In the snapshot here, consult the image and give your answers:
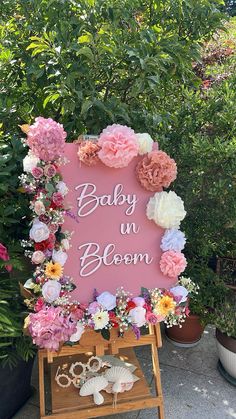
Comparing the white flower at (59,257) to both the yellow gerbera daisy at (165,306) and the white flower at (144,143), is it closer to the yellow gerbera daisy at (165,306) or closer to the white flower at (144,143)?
the yellow gerbera daisy at (165,306)

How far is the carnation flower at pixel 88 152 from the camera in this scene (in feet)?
5.43

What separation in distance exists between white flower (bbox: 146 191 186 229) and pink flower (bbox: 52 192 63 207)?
1.33ft

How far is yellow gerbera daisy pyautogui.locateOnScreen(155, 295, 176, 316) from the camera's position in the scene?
5.53 ft

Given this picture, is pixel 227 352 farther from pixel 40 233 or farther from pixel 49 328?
pixel 40 233

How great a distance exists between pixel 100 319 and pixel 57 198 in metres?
0.54

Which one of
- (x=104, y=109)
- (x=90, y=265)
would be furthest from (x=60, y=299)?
(x=104, y=109)

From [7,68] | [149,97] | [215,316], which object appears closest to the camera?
[7,68]

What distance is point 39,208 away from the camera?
159cm

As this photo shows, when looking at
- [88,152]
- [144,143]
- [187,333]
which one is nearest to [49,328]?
[88,152]

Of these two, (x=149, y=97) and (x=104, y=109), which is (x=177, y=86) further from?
(x=104, y=109)

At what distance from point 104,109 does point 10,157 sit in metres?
0.52

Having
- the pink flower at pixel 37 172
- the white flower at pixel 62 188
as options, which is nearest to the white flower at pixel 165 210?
the white flower at pixel 62 188

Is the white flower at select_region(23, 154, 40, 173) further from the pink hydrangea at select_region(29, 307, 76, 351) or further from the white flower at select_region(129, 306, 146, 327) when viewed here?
the white flower at select_region(129, 306, 146, 327)

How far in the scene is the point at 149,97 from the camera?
2.23 meters
